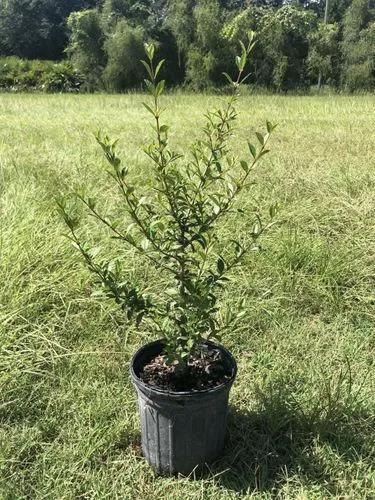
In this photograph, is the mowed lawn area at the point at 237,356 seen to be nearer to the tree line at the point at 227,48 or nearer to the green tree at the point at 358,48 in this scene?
the tree line at the point at 227,48

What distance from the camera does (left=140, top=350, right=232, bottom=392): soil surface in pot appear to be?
1.79 m

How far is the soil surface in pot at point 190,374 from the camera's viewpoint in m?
1.79

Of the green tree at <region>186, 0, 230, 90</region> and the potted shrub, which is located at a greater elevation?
the green tree at <region>186, 0, 230, 90</region>

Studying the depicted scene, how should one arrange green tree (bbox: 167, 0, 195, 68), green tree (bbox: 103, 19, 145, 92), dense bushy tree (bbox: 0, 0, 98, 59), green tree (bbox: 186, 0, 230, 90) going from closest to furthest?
green tree (bbox: 186, 0, 230, 90), green tree (bbox: 103, 19, 145, 92), green tree (bbox: 167, 0, 195, 68), dense bushy tree (bbox: 0, 0, 98, 59)

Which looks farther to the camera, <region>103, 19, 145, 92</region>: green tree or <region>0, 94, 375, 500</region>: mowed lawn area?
<region>103, 19, 145, 92</region>: green tree

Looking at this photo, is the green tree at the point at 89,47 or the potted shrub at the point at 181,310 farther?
the green tree at the point at 89,47

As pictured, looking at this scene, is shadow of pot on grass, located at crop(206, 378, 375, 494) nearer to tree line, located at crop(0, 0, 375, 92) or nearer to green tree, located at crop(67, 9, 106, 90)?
tree line, located at crop(0, 0, 375, 92)

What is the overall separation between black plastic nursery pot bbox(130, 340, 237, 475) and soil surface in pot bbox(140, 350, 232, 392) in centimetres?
3

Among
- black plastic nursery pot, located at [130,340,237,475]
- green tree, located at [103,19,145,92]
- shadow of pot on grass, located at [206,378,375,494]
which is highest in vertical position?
green tree, located at [103,19,145,92]

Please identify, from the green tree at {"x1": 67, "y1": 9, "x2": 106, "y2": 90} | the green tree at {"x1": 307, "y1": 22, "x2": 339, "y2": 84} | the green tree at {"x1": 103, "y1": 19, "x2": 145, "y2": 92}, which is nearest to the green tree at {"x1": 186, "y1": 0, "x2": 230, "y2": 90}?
the green tree at {"x1": 103, "y1": 19, "x2": 145, "y2": 92}

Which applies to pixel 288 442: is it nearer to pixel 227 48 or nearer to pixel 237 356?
pixel 237 356

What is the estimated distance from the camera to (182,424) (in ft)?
5.60

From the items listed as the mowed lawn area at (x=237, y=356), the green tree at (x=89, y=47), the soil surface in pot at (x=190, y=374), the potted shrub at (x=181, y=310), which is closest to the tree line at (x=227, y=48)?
the green tree at (x=89, y=47)

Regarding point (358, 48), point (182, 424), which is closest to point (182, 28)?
point (358, 48)
